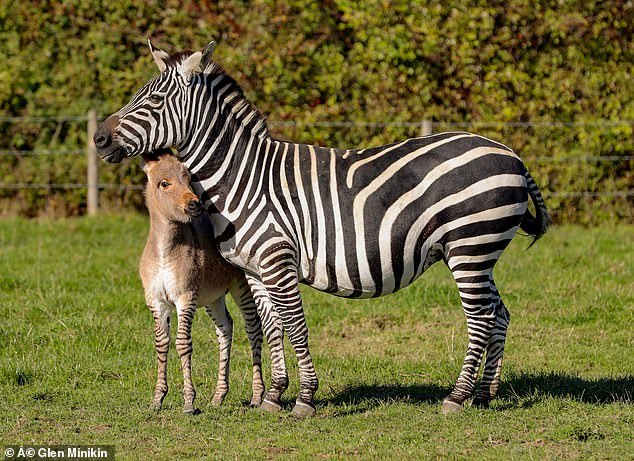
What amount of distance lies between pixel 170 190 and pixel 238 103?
884mm

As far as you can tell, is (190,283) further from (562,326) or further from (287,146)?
(562,326)

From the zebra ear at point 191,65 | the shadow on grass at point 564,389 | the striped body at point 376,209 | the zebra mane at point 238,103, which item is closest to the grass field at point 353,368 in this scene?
the shadow on grass at point 564,389

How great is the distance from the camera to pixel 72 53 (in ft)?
54.6

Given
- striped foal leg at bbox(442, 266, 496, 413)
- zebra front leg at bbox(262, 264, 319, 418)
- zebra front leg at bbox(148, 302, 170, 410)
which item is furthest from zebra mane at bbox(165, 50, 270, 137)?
striped foal leg at bbox(442, 266, 496, 413)

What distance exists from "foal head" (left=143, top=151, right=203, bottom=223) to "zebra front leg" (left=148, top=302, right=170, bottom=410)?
2.30 feet

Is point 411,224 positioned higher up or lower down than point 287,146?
lower down

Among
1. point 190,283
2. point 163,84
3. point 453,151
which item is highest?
point 163,84

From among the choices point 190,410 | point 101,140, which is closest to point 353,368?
point 190,410

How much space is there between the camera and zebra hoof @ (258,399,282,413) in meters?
7.71

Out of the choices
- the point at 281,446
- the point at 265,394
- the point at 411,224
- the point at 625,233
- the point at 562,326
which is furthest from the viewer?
the point at 625,233

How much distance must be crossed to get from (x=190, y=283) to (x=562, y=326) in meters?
4.48

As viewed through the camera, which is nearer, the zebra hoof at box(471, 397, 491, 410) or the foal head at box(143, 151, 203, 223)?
the foal head at box(143, 151, 203, 223)

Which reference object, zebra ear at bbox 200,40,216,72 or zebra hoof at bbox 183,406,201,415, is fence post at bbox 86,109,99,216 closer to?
zebra ear at bbox 200,40,216,72

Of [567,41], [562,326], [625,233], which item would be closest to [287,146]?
[562,326]
